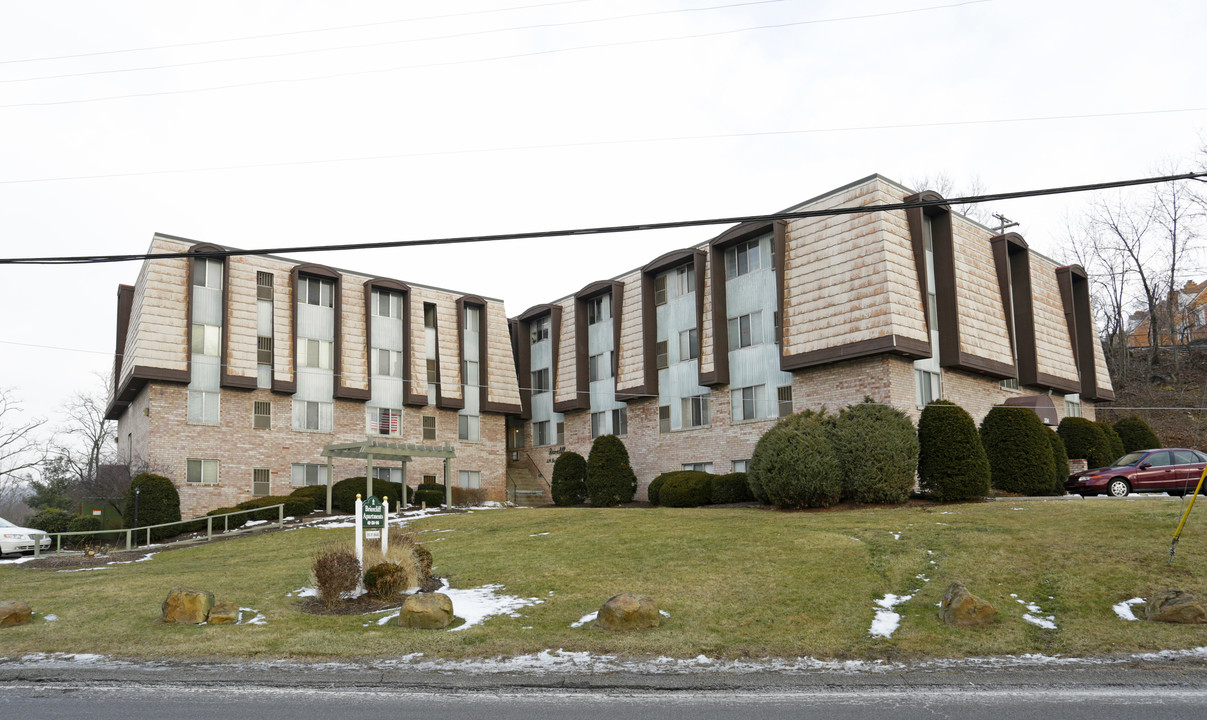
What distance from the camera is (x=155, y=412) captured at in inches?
1294

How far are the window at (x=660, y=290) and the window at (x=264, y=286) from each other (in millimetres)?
17247

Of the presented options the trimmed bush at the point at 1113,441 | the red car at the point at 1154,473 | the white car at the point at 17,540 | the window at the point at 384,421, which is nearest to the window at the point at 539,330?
the window at the point at 384,421

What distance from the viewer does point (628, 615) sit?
34.4 feet

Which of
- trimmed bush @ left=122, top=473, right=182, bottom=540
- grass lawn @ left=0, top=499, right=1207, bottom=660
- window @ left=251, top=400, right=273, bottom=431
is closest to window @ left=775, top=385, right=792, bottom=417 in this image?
grass lawn @ left=0, top=499, right=1207, bottom=660

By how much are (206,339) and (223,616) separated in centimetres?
2590

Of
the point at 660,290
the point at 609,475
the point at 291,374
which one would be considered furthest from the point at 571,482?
the point at 291,374

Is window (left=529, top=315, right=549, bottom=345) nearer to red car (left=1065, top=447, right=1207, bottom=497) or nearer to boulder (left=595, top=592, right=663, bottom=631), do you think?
red car (left=1065, top=447, right=1207, bottom=497)

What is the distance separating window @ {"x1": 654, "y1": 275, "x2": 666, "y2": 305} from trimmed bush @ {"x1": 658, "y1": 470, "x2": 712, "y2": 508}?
30.5ft

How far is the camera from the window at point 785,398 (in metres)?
30.5

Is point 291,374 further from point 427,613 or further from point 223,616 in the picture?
point 427,613

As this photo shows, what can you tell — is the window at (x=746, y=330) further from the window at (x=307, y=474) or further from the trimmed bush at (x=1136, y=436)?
the window at (x=307, y=474)

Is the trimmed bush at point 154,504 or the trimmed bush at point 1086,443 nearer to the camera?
the trimmed bush at point 154,504

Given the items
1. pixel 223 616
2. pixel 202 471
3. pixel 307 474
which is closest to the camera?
pixel 223 616

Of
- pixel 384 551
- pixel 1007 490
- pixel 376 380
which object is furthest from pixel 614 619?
pixel 376 380
